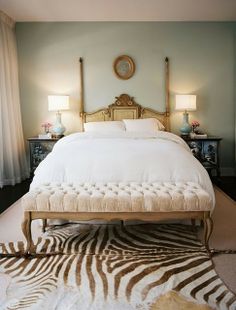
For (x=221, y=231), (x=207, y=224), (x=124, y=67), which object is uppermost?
(x=124, y=67)

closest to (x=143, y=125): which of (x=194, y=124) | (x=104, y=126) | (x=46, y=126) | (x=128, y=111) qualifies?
(x=128, y=111)

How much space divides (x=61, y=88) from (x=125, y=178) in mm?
2917

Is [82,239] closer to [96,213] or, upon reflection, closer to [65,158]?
[96,213]

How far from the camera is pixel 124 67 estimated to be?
199 inches

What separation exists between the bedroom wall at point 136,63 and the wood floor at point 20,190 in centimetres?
94

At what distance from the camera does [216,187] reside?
4.43m

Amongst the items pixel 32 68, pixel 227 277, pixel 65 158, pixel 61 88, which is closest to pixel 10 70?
pixel 32 68

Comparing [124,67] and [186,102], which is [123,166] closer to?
[186,102]

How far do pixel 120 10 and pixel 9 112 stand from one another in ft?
7.61

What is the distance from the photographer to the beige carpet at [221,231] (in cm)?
211

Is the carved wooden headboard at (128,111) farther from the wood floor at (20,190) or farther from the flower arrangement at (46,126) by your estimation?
the wood floor at (20,190)

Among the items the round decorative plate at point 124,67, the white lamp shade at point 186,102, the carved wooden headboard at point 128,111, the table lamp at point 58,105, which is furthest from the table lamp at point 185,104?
the table lamp at point 58,105

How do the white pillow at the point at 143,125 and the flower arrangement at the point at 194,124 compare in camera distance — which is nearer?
the white pillow at the point at 143,125

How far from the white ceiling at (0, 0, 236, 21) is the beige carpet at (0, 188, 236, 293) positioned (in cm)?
274
